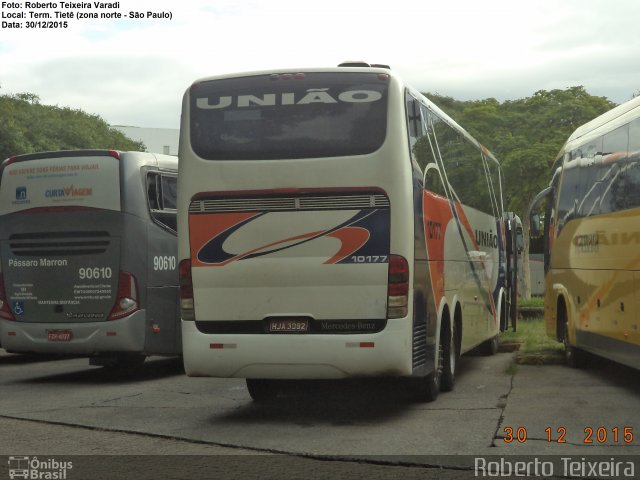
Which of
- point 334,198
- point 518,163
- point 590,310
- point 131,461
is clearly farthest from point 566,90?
point 131,461

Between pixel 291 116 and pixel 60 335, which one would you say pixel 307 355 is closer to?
pixel 291 116

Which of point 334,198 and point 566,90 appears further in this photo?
point 566,90

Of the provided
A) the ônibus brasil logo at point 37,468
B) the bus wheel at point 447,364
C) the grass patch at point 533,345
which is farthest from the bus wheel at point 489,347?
the ônibus brasil logo at point 37,468

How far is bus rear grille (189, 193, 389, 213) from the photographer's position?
1006 cm

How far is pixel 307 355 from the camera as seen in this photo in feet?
32.9

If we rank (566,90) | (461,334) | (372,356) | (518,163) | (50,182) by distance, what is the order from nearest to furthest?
(372,356) → (461,334) → (50,182) → (518,163) → (566,90)

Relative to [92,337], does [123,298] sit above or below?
above

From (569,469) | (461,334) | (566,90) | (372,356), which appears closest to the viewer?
(569,469)

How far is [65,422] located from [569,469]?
205 inches

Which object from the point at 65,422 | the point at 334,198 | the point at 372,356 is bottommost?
the point at 65,422

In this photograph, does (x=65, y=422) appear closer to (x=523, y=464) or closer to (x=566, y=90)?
(x=523, y=464)

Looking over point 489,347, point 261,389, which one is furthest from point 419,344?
point 489,347

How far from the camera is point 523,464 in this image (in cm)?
770

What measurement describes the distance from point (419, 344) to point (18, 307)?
6768 mm
